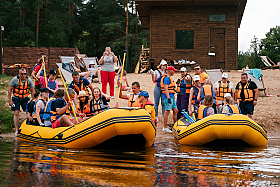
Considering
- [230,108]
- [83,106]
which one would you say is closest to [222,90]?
[230,108]

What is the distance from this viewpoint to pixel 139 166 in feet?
17.1

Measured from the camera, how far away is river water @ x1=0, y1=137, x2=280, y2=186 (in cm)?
430

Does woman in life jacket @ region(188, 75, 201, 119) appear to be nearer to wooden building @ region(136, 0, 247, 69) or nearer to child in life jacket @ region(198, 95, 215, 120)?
child in life jacket @ region(198, 95, 215, 120)

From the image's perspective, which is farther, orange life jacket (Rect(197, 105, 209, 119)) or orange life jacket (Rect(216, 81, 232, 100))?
orange life jacket (Rect(216, 81, 232, 100))

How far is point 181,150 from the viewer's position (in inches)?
283

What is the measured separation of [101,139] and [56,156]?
1.08 meters

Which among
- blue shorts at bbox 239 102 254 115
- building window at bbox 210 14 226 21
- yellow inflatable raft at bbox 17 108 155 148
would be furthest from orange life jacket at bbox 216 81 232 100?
building window at bbox 210 14 226 21

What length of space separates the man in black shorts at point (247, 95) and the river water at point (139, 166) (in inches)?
98.3

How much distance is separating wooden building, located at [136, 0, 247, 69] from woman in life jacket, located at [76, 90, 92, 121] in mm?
12699

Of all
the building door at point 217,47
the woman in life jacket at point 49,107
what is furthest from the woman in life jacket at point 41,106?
the building door at point 217,47

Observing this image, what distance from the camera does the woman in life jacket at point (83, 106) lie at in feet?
26.3

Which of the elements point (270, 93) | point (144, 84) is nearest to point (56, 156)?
point (144, 84)

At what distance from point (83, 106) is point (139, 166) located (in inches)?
127

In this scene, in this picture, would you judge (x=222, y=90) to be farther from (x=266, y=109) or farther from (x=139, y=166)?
(x=139, y=166)
